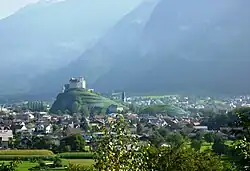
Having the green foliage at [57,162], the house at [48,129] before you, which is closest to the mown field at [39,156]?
the green foliage at [57,162]

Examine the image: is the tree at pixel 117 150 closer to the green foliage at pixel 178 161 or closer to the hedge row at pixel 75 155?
the green foliage at pixel 178 161

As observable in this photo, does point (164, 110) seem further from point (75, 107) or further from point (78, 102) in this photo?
point (78, 102)

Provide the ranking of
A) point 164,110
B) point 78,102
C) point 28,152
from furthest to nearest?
point 78,102, point 164,110, point 28,152

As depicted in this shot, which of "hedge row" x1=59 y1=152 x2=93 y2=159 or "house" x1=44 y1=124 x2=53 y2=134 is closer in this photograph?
"hedge row" x1=59 y1=152 x2=93 y2=159

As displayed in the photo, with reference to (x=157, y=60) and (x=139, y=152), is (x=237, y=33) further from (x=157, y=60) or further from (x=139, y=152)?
(x=139, y=152)

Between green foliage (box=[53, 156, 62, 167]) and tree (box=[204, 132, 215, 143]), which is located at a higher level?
tree (box=[204, 132, 215, 143])

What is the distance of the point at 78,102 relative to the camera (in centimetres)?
10806

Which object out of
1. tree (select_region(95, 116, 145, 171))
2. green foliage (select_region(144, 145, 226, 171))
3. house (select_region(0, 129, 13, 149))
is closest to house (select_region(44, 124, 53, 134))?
house (select_region(0, 129, 13, 149))

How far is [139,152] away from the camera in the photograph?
342 inches

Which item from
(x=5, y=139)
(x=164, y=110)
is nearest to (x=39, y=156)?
(x=5, y=139)

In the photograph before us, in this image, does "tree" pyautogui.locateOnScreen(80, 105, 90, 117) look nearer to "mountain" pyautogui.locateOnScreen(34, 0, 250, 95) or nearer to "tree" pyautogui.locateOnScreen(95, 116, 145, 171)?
"mountain" pyautogui.locateOnScreen(34, 0, 250, 95)

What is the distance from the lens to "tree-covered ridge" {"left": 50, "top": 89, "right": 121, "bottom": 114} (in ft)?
342

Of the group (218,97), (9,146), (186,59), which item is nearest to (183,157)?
(9,146)

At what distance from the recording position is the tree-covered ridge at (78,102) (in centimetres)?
10419
